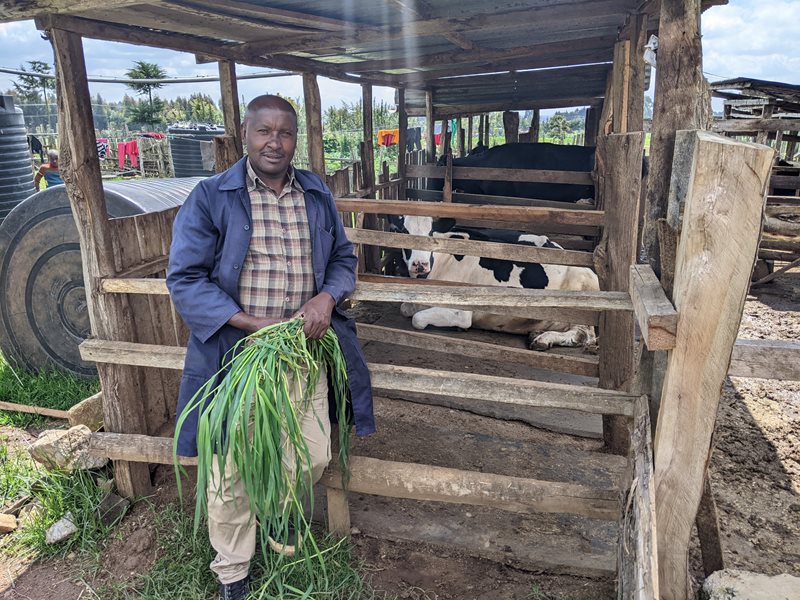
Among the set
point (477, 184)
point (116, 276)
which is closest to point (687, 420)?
point (116, 276)

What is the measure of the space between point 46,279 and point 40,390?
0.85 metres

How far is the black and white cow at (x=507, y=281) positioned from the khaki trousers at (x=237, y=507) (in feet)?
10.9

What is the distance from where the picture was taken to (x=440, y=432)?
3.89 metres

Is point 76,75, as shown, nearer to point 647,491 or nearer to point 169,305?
point 169,305

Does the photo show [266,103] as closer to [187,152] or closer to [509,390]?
[509,390]

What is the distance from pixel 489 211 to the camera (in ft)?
13.1

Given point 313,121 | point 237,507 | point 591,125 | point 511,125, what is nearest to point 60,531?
point 237,507

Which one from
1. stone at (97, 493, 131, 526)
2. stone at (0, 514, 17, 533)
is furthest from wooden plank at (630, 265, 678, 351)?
stone at (0, 514, 17, 533)

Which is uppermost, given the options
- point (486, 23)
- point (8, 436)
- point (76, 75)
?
point (486, 23)

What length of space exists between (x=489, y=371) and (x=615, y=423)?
4.90 feet

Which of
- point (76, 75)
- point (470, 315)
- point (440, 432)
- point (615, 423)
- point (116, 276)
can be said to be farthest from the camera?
point (470, 315)

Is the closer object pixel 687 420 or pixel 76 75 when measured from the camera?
pixel 687 420

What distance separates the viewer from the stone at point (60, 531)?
285cm

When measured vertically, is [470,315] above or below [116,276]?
below
